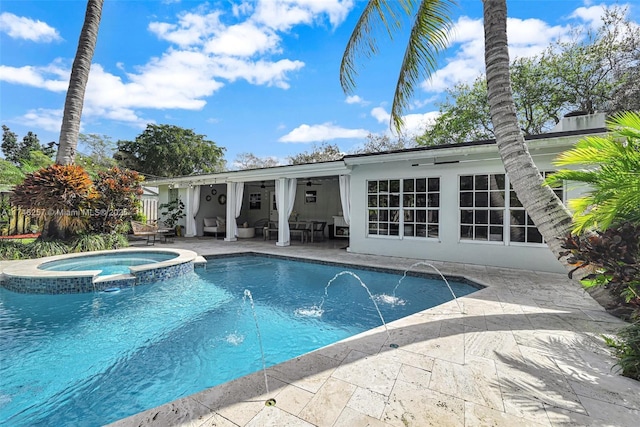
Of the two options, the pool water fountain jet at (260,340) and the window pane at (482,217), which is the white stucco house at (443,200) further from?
the pool water fountain jet at (260,340)

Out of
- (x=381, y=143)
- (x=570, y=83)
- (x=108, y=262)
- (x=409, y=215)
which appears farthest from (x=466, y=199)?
(x=381, y=143)

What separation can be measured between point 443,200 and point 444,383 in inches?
255

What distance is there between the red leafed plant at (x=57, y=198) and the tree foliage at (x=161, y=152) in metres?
19.9

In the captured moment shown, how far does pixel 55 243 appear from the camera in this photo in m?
8.54

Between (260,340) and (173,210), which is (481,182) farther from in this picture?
(173,210)

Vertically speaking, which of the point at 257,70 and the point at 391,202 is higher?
the point at 257,70

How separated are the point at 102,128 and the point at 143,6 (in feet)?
83.5

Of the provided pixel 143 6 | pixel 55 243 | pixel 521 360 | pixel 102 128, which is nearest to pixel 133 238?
pixel 55 243

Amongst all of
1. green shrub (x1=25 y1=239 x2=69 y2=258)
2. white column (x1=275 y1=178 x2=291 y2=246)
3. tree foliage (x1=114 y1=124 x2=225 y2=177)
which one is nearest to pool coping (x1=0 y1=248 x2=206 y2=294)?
green shrub (x1=25 y1=239 x2=69 y2=258)

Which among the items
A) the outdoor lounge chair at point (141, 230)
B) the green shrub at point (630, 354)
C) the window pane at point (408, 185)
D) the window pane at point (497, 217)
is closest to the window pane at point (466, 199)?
the window pane at point (497, 217)

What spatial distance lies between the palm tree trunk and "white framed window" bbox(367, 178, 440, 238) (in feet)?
15.0

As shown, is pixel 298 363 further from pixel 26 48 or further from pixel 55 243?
pixel 26 48

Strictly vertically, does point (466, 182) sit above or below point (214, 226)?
above

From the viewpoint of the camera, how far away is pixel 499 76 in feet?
12.9
